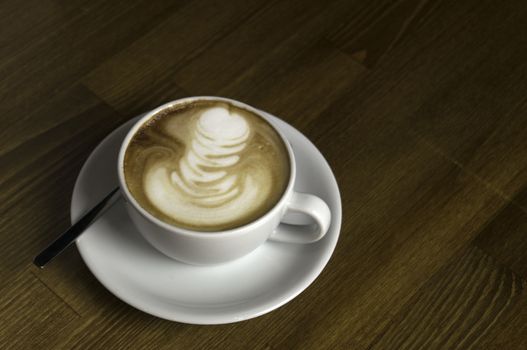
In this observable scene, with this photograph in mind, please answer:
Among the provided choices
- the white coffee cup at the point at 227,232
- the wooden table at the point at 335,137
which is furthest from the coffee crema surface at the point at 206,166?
the wooden table at the point at 335,137

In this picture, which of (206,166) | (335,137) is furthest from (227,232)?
(335,137)

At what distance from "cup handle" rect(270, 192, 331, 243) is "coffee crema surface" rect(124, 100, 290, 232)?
2cm

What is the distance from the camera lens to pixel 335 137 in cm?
88

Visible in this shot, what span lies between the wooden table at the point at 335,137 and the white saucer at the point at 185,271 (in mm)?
42

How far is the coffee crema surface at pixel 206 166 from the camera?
0.68 metres

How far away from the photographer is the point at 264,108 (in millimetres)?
904

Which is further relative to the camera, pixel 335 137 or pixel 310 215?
pixel 335 137

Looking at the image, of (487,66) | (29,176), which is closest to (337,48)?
(487,66)

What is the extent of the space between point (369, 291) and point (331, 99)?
0.27 metres

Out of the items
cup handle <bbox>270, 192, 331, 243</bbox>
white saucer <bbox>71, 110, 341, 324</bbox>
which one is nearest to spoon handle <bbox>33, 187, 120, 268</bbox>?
white saucer <bbox>71, 110, 341, 324</bbox>

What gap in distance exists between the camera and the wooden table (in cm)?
73

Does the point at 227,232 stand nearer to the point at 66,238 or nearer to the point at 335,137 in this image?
the point at 66,238

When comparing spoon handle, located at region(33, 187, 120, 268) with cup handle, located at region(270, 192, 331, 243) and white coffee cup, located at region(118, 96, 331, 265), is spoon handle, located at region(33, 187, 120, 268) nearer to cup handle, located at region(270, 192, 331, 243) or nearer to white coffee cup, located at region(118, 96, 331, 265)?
white coffee cup, located at region(118, 96, 331, 265)

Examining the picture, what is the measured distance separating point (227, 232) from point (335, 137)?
0.28m
